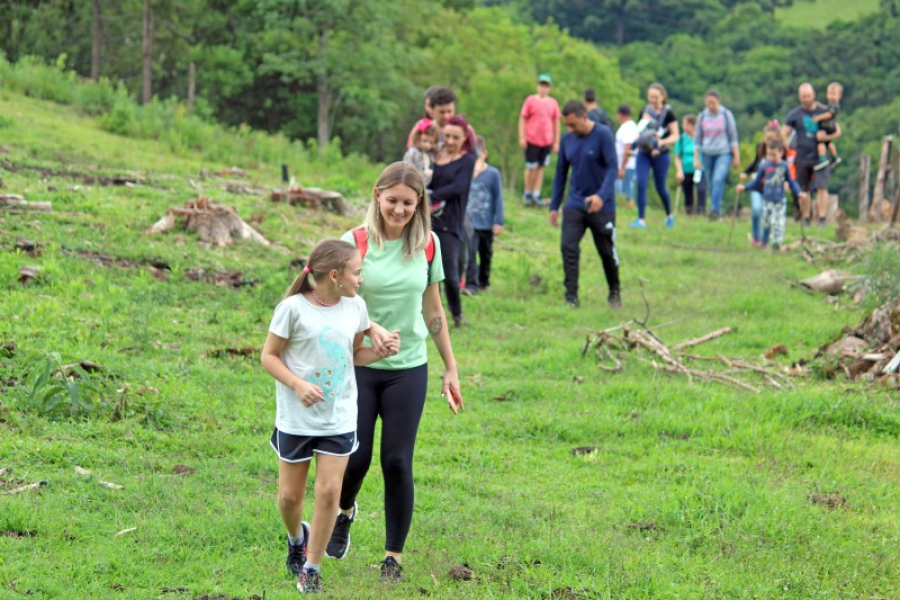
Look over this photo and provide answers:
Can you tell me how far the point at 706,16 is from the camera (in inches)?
4914

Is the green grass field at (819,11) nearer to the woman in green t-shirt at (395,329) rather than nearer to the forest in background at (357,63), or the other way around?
the forest in background at (357,63)

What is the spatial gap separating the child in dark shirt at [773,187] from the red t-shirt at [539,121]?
14.4 ft

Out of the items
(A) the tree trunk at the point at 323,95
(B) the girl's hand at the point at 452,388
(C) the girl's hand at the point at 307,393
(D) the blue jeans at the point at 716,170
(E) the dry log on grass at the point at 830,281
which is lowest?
(E) the dry log on grass at the point at 830,281

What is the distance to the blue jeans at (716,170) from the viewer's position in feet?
67.5

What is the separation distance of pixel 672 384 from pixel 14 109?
1399 cm

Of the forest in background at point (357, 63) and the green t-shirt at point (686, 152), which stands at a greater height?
the forest in background at point (357, 63)

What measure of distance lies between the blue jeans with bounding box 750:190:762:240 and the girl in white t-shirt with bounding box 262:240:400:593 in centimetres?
1350

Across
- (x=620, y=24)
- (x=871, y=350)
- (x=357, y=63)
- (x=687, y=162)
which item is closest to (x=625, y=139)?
(x=687, y=162)

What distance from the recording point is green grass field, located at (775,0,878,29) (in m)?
121

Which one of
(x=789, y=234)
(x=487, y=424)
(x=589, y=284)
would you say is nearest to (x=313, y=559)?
(x=487, y=424)

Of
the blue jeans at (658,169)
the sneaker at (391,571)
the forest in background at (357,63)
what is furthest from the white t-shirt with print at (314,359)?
the forest in background at (357,63)

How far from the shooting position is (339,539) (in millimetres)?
5848

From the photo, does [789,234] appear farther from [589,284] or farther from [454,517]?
[454,517]

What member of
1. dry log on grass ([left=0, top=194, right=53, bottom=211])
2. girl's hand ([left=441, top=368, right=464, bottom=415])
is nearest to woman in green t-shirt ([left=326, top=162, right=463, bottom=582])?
girl's hand ([left=441, top=368, right=464, bottom=415])
